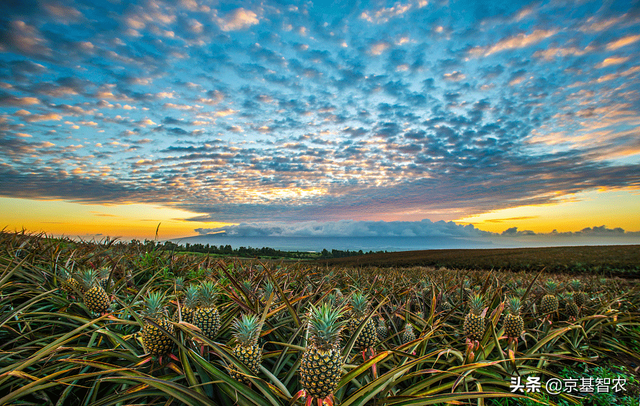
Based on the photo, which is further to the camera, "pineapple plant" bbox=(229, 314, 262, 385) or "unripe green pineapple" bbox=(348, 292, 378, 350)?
"unripe green pineapple" bbox=(348, 292, 378, 350)

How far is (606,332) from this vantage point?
449 centimetres

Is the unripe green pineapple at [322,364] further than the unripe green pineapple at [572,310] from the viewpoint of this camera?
No

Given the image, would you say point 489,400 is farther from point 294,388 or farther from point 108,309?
point 108,309

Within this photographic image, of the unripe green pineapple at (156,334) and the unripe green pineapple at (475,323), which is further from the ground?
the unripe green pineapple at (156,334)

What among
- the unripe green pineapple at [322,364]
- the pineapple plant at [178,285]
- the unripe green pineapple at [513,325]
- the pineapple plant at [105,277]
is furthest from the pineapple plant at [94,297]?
the unripe green pineapple at [513,325]

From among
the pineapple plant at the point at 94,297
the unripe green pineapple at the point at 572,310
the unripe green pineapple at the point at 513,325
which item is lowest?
the unripe green pineapple at the point at 572,310

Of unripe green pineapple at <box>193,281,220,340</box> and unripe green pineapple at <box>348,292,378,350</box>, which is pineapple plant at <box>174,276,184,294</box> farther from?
unripe green pineapple at <box>348,292,378,350</box>

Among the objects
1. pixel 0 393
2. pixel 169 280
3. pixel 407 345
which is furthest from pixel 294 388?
pixel 169 280

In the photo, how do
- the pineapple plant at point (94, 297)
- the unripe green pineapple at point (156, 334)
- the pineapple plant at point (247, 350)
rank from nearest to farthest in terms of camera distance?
the pineapple plant at point (247, 350) < the unripe green pineapple at point (156, 334) < the pineapple plant at point (94, 297)

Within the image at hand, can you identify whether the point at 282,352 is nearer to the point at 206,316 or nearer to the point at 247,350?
the point at 247,350

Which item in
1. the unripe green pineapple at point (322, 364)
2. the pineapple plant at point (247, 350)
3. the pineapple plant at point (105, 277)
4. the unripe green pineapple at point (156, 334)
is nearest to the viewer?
the unripe green pineapple at point (322, 364)

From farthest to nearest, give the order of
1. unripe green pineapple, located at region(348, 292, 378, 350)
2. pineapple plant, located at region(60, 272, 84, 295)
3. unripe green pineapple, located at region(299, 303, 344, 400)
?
pineapple plant, located at region(60, 272, 84, 295)
unripe green pineapple, located at region(348, 292, 378, 350)
unripe green pineapple, located at region(299, 303, 344, 400)

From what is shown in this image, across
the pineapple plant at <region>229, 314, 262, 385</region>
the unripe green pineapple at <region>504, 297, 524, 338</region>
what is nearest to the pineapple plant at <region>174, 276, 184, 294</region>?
the pineapple plant at <region>229, 314, 262, 385</region>

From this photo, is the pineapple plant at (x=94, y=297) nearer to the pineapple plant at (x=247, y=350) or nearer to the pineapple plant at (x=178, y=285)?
the pineapple plant at (x=178, y=285)
